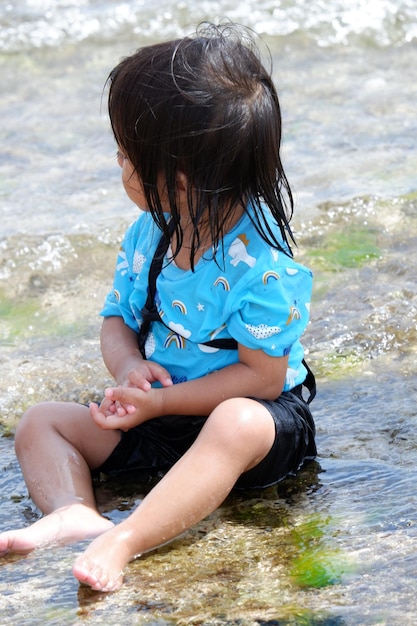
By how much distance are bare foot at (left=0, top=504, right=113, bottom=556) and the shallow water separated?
1.2 inches

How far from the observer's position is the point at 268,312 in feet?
7.57

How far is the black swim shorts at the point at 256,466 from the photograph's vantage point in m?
2.38

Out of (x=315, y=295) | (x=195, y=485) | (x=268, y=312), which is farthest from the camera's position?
(x=315, y=295)

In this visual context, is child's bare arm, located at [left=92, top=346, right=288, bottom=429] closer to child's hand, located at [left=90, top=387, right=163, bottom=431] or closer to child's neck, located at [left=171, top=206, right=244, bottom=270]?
child's hand, located at [left=90, top=387, right=163, bottom=431]

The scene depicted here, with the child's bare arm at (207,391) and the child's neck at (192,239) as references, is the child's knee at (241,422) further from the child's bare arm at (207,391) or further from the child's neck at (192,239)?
the child's neck at (192,239)

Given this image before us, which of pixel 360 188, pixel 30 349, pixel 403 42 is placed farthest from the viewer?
pixel 403 42

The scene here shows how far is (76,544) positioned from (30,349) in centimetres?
117

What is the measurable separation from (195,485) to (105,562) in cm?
26

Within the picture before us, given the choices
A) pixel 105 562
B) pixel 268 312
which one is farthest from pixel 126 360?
pixel 105 562

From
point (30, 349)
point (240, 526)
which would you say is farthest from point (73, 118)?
point (240, 526)

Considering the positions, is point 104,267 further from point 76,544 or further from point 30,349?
point 76,544

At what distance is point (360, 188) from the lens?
4246 mm

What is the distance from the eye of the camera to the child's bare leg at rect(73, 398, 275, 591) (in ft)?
6.91

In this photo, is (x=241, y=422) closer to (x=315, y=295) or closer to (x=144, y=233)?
(x=144, y=233)
